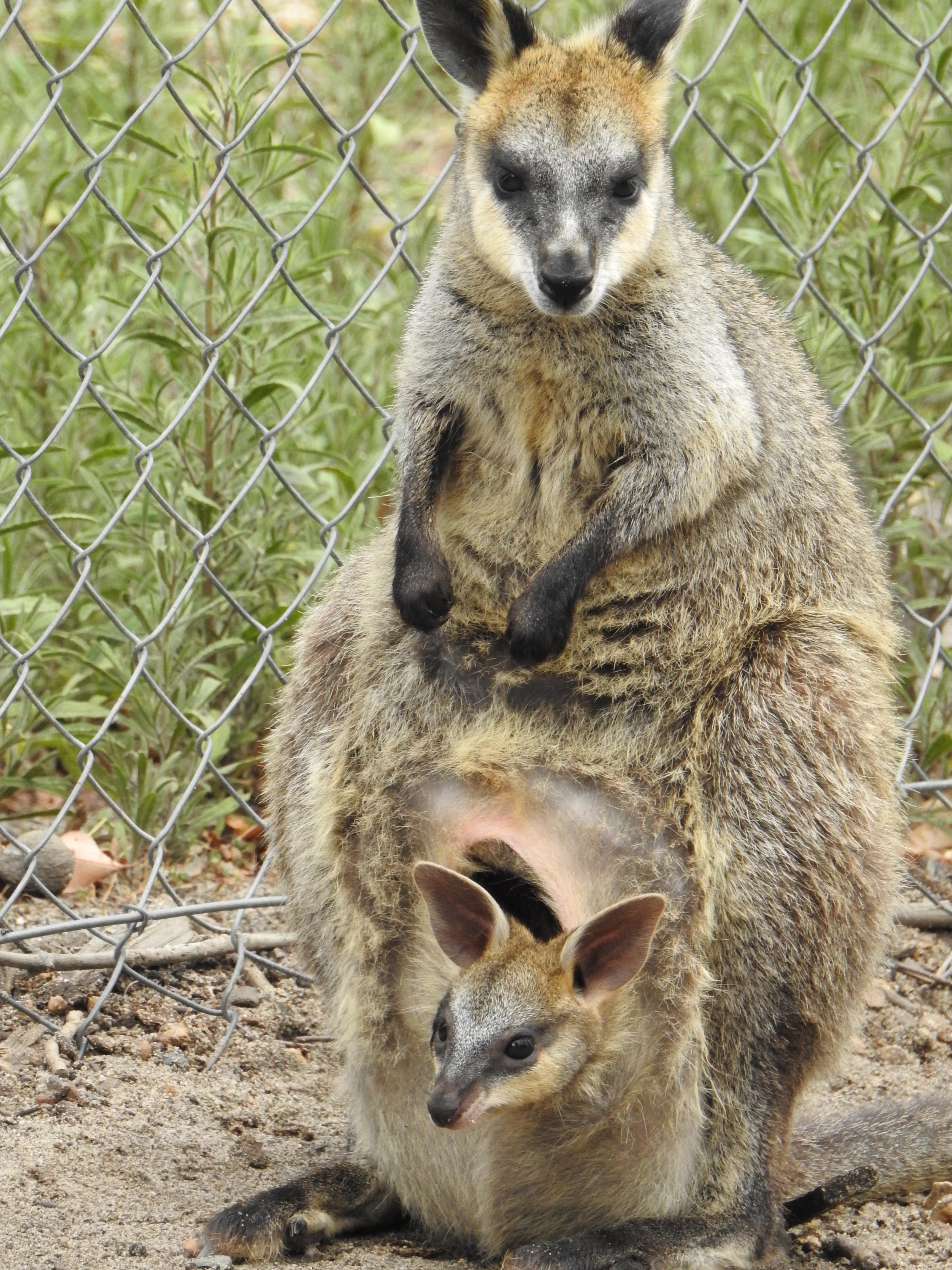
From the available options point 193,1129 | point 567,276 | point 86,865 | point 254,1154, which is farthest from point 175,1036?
point 567,276

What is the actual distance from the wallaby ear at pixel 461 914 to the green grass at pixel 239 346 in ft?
4.29

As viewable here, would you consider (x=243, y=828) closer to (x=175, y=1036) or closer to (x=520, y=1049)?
(x=175, y=1036)

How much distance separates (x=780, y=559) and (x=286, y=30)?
6.13 metres

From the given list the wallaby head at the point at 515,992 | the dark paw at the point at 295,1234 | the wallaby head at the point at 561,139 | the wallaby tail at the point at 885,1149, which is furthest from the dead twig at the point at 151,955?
the wallaby head at the point at 561,139

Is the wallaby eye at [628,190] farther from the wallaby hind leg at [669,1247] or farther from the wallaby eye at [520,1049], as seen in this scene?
the wallaby hind leg at [669,1247]

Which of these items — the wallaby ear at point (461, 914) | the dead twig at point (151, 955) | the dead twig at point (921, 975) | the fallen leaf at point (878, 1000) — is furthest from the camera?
the dead twig at point (921, 975)

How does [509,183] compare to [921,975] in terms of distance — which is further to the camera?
[921,975]

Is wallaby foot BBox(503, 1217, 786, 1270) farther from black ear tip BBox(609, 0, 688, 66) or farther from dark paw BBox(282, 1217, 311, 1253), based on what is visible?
black ear tip BBox(609, 0, 688, 66)

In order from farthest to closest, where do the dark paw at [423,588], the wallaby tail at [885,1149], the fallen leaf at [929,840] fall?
the fallen leaf at [929,840], the wallaby tail at [885,1149], the dark paw at [423,588]

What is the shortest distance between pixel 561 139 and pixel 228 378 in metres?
1.94

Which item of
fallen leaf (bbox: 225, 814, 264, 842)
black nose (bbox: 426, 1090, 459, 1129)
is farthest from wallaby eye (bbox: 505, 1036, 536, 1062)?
fallen leaf (bbox: 225, 814, 264, 842)

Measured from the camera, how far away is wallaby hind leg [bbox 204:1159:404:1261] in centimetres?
333

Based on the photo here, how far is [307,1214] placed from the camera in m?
3.49

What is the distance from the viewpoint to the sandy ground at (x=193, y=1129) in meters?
3.36
